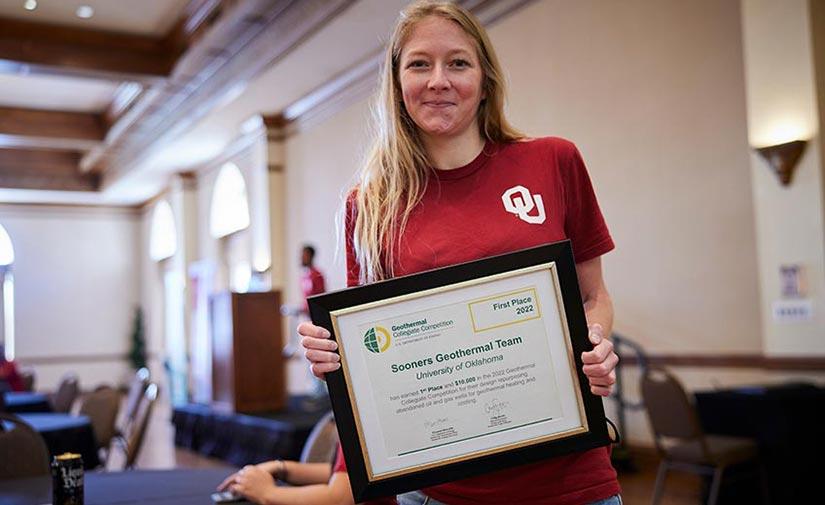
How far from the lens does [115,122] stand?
40.2 ft

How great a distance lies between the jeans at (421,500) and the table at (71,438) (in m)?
3.79

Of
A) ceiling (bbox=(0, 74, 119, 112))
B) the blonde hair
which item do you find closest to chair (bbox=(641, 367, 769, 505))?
the blonde hair

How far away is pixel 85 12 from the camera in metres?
8.64

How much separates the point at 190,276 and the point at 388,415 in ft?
44.3

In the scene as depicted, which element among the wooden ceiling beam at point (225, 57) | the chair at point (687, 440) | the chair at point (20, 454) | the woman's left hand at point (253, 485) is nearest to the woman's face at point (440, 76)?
the woman's left hand at point (253, 485)

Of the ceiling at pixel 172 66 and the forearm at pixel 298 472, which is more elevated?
the ceiling at pixel 172 66

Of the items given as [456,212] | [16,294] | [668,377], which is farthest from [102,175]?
[456,212]

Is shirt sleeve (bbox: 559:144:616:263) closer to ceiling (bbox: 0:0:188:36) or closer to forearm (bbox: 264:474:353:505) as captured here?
forearm (bbox: 264:474:353:505)

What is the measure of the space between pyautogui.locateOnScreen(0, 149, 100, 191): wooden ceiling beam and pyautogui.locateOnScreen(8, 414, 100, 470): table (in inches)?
432

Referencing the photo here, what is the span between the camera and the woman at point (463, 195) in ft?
4.03

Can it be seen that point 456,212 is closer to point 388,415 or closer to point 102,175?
point 388,415

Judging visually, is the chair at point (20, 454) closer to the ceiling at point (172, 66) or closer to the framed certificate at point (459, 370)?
the framed certificate at point (459, 370)

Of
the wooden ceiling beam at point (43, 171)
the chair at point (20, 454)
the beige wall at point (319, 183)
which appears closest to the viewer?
the chair at point (20, 454)

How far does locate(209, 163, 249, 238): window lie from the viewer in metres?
12.6
